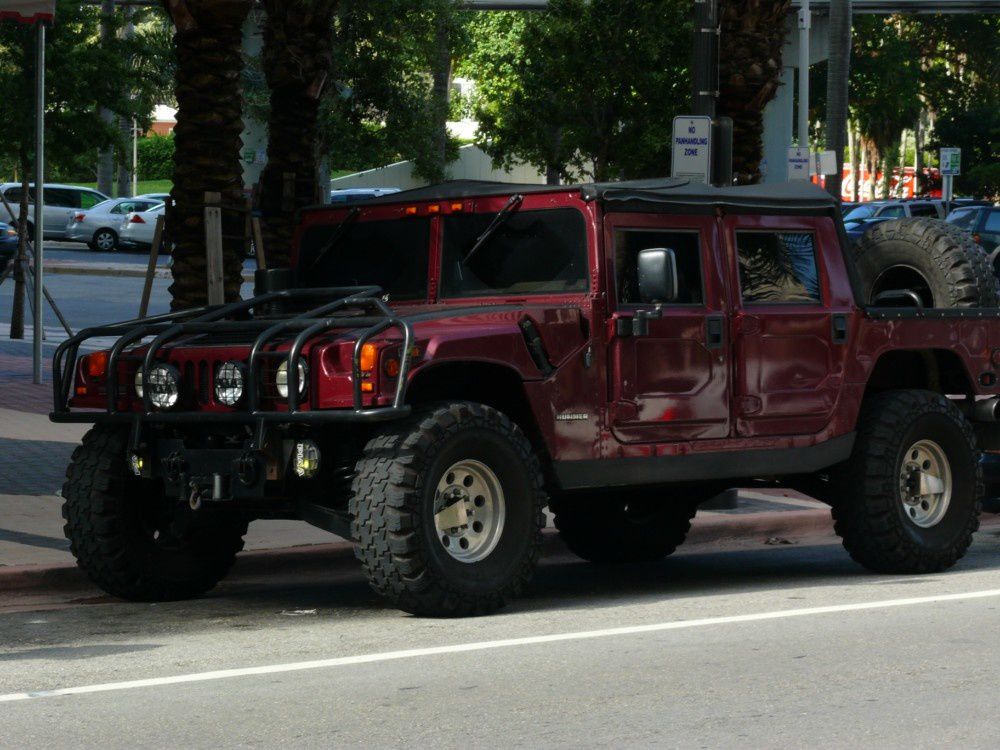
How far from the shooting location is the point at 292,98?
56.4 ft

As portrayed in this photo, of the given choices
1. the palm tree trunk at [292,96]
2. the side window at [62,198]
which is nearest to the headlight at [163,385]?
the palm tree trunk at [292,96]

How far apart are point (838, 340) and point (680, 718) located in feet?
A: 13.6

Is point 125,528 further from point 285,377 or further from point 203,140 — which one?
A: point 203,140

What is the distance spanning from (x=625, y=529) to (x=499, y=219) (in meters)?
2.45

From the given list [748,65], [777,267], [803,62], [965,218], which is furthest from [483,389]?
[803,62]

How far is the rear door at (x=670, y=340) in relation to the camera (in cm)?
906

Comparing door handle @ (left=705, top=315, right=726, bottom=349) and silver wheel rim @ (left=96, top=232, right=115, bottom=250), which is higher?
silver wheel rim @ (left=96, top=232, right=115, bottom=250)

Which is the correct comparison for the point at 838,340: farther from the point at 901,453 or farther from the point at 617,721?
the point at 617,721

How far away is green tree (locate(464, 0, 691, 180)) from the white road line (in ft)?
71.0

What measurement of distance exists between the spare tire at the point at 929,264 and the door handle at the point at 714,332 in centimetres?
159

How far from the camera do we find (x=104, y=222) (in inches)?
1865

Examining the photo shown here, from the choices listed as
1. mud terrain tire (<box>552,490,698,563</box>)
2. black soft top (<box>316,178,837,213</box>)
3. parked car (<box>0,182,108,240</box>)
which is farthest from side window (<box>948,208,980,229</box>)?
black soft top (<box>316,178,837,213</box>)

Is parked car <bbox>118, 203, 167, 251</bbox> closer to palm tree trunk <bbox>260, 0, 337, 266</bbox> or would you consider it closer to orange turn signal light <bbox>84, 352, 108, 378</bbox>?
palm tree trunk <bbox>260, 0, 337, 266</bbox>

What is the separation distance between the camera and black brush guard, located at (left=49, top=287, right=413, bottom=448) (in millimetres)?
8008
